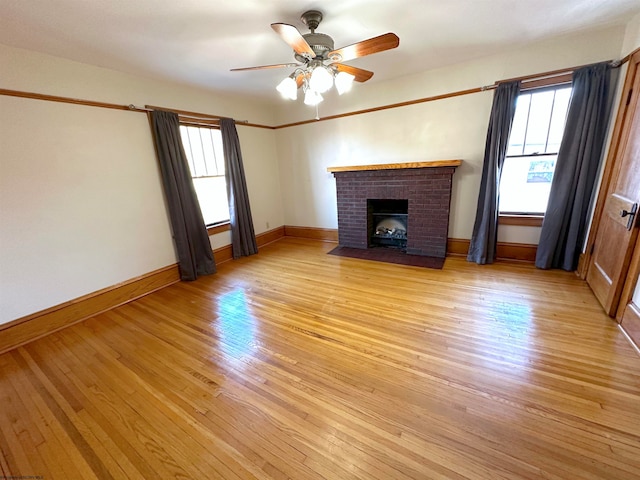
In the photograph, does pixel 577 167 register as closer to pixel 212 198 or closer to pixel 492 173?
→ pixel 492 173

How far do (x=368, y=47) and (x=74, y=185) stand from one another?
2944 mm

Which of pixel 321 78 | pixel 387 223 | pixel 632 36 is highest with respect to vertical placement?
pixel 632 36

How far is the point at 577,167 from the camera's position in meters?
2.71

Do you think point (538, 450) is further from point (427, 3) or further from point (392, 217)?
point (392, 217)

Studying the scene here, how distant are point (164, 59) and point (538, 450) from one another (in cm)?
400

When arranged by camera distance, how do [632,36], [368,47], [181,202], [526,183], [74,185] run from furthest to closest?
[181,202], [526,183], [74,185], [632,36], [368,47]

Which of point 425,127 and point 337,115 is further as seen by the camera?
point 337,115

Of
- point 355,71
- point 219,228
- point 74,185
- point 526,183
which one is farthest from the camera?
point 219,228

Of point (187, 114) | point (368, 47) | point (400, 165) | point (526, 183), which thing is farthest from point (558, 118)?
point (187, 114)

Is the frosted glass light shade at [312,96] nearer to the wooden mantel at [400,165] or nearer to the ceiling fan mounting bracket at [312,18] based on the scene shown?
the ceiling fan mounting bracket at [312,18]

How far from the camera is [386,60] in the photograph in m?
2.88

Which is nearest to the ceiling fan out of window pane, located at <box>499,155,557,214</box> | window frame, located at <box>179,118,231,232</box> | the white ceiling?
the white ceiling

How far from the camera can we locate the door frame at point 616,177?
196 centimetres

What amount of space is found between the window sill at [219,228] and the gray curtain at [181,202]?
29 cm
